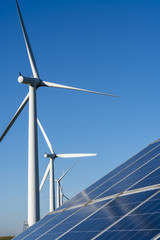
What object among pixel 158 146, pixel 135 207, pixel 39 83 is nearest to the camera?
pixel 135 207

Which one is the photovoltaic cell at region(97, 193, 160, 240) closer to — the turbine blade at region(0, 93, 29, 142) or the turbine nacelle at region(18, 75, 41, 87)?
the turbine nacelle at region(18, 75, 41, 87)

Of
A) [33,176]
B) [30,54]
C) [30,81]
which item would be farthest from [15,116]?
[33,176]

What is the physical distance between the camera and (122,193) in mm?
16125

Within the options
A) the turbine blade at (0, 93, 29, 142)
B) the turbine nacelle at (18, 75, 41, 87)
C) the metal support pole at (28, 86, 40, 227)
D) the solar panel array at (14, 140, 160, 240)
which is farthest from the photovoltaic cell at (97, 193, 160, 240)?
the turbine blade at (0, 93, 29, 142)

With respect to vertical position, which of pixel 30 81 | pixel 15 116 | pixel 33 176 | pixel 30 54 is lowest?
pixel 33 176

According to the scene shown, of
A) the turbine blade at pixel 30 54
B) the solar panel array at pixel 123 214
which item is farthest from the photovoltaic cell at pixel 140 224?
the turbine blade at pixel 30 54

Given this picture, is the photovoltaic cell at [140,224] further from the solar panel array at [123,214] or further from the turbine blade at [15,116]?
the turbine blade at [15,116]

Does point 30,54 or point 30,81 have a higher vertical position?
point 30,54

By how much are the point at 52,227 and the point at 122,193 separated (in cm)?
428

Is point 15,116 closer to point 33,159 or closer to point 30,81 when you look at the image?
point 30,81

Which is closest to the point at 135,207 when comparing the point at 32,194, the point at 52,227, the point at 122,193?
the point at 122,193

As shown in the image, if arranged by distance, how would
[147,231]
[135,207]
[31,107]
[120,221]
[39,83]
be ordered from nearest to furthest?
1. [147,231]
2. [120,221]
3. [135,207]
4. [31,107]
5. [39,83]

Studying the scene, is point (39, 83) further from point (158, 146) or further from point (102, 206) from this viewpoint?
point (102, 206)

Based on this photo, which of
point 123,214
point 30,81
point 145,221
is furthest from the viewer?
point 30,81
